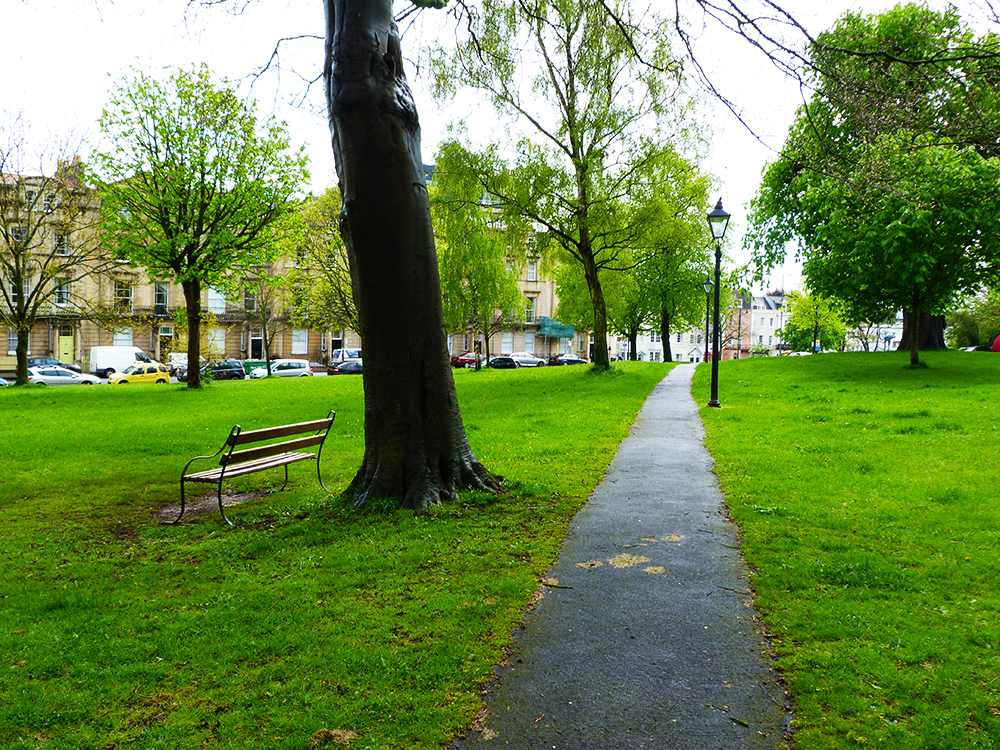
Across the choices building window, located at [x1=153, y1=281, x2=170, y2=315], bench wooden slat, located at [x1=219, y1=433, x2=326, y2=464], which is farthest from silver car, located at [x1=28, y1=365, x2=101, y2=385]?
bench wooden slat, located at [x1=219, y1=433, x2=326, y2=464]

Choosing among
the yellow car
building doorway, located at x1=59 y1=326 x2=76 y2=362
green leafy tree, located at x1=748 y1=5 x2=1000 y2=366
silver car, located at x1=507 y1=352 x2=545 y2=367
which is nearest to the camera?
green leafy tree, located at x1=748 y1=5 x2=1000 y2=366

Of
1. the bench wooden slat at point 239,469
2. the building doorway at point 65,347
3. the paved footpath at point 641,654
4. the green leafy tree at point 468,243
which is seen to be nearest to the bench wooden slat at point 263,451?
the bench wooden slat at point 239,469

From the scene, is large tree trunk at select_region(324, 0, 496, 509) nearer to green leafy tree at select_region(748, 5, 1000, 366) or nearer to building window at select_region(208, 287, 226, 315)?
green leafy tree at select_region(748, 5, 1000, 366)

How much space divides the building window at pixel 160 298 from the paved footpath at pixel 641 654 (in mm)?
58750

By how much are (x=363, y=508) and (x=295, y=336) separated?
56.2m

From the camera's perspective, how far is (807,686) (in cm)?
362

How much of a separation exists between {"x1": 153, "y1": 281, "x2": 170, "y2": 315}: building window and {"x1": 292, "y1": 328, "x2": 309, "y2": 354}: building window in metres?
10.9

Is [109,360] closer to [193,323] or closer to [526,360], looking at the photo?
[193,323]

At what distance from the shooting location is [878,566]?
5.45 meters

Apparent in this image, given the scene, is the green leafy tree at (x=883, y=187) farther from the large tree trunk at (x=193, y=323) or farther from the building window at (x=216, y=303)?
the building window at (x=216, y=303)

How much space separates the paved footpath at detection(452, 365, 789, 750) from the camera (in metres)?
3.25

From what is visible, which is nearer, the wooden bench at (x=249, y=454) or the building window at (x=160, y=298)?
the wooden bench at (x=249, y=454)

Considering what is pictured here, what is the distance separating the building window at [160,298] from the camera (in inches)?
2237

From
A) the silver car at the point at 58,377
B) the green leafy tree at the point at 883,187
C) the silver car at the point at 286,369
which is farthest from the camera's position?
the silver car at the point at 286,369
